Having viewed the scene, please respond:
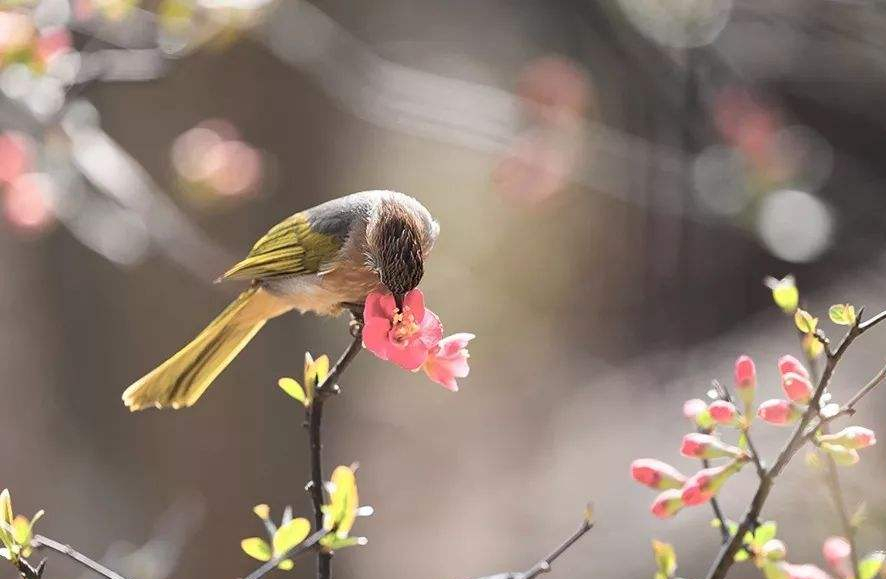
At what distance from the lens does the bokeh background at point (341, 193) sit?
8.47ft

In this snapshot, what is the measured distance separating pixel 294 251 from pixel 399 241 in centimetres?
34

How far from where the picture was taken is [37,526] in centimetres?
341

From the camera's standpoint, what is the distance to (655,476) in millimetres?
1071

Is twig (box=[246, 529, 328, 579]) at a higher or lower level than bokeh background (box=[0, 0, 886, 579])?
lower

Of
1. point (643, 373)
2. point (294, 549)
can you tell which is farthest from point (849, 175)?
point (294, 549)

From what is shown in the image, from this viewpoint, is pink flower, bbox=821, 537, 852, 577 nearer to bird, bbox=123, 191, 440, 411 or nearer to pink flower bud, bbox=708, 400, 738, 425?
pink flower bud, bbox=708, 400, 738, 425

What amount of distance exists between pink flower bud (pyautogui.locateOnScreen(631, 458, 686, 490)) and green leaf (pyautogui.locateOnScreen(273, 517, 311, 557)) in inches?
14.5

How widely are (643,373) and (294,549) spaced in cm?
441

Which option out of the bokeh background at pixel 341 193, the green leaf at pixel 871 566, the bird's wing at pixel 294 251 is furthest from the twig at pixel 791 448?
the bokeh background at pixel 341 193

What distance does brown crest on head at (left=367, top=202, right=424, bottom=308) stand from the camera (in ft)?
3.85

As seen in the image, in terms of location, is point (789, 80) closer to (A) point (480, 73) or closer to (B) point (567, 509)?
(A) point (480, 73)

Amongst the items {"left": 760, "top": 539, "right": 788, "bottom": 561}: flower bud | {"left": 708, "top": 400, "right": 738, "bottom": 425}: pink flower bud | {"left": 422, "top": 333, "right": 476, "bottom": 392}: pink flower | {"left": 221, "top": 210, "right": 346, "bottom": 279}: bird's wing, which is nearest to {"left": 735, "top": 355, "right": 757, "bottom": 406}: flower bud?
{"left": 708, "top": 400, "right": 738, "bottom": 425}: pink flower bud

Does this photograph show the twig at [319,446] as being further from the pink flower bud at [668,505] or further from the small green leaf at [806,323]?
the small green leaf at [806,323]

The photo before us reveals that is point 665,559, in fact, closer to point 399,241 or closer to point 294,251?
point 399,241
